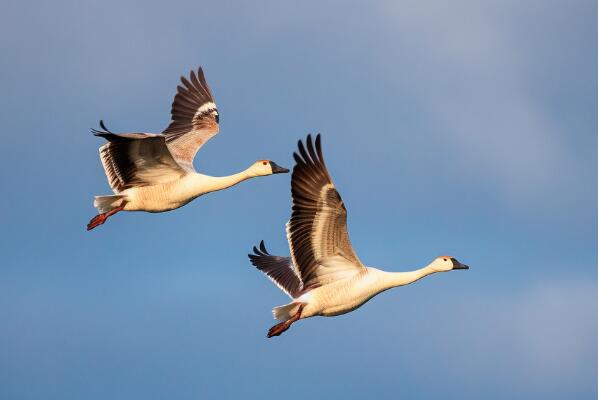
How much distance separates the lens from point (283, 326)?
15805 millimetres

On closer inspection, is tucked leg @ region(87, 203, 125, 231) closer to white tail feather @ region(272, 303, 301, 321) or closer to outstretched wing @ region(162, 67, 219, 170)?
outstretched wing @ region(162, 67, 219, 170)

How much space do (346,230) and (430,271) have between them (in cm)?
223

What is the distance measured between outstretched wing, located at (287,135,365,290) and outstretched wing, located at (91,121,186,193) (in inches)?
130


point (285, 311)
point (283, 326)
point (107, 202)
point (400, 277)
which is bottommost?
point (283, 326)

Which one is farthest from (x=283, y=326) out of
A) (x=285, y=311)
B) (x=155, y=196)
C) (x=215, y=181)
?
(x=155, y=196)

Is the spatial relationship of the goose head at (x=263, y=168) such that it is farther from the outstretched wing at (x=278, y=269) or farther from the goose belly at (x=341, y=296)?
the goose belly at (x=341, y=296)

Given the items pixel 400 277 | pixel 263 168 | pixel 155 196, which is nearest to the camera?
pixel 400 277

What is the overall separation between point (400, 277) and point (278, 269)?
3.80 meters

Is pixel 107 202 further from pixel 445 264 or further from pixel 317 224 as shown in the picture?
pixel 445 264

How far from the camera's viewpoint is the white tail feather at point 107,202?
60.3 ft

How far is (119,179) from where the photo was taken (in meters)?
18.2

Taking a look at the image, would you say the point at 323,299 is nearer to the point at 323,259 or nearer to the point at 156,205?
the point at 323,259

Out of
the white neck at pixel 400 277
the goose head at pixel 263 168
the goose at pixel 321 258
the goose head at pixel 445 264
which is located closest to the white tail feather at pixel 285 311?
the goose at pixel 321 258

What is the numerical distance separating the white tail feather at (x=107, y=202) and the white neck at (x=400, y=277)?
17.2ft
